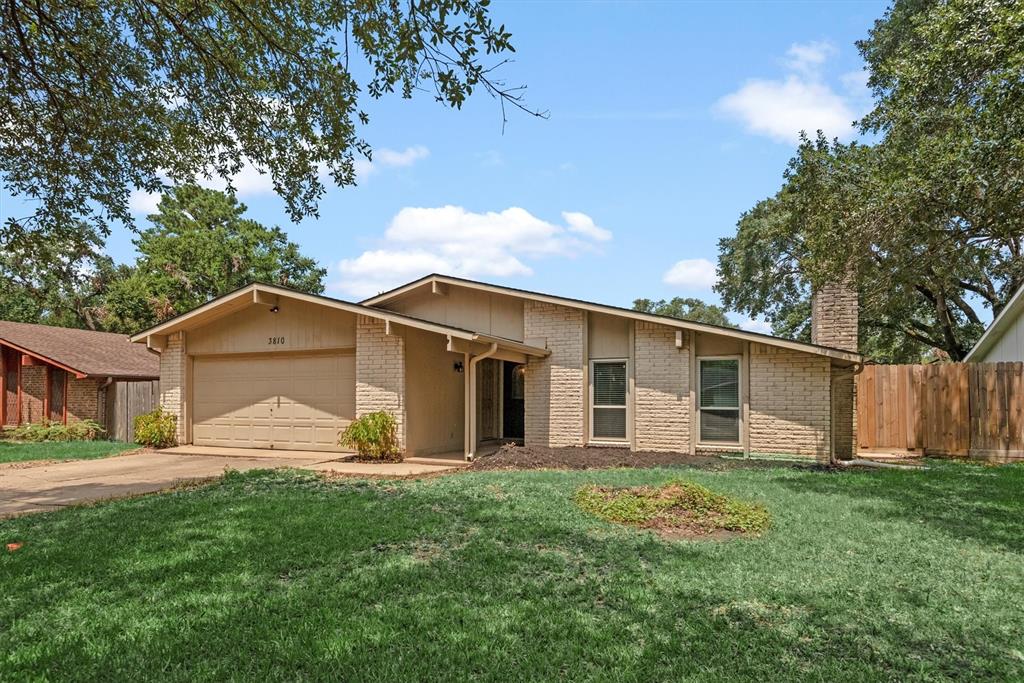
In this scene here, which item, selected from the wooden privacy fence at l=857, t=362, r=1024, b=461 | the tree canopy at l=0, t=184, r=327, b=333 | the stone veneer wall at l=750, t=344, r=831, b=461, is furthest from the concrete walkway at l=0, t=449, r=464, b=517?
the tree canopy at l=0, t=184, r=327, b=333

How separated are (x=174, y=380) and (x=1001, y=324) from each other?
20.1 metres

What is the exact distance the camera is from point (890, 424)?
14141 millimetres

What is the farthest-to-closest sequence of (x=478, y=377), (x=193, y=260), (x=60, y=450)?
1. (x=193, y=260)
2. (x=478, y=377)
3. (x=60, y=450)

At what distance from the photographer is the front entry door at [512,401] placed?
53.9ft

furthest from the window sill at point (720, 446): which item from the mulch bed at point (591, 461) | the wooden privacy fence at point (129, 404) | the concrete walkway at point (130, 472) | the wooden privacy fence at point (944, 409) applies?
the wooden privacy fence at point (129, 404)

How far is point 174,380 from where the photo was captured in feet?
49.0

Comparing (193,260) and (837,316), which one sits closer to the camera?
(837,316)

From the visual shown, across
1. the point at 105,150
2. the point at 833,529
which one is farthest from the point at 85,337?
the point at 833,529

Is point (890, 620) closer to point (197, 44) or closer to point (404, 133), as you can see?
point (404, 133)

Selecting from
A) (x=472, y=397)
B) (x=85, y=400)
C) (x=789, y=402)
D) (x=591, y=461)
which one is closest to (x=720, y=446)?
(x=789, y=402)

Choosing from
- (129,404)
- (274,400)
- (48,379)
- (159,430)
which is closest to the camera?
(274,400)

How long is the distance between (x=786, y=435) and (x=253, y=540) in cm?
971

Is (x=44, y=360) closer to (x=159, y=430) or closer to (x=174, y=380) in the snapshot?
(x=174, y=380)

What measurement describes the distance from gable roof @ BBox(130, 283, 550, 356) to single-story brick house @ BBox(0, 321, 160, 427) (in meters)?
5.60
